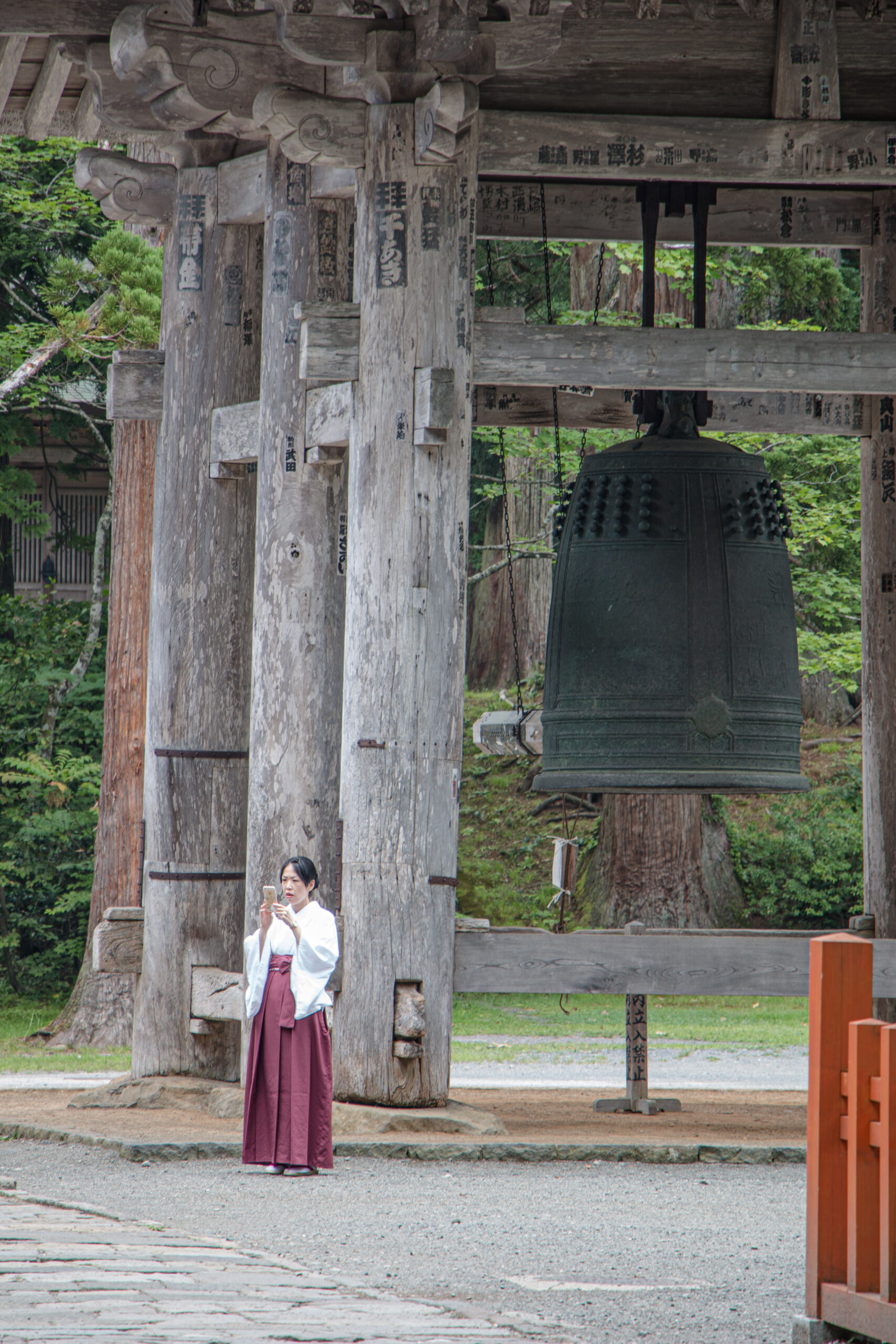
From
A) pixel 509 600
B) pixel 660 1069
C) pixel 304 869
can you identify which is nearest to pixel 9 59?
pixel 304 869

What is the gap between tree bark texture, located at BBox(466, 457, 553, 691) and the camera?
22.8 metres

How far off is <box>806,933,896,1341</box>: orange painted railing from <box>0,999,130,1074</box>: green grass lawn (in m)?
9.45

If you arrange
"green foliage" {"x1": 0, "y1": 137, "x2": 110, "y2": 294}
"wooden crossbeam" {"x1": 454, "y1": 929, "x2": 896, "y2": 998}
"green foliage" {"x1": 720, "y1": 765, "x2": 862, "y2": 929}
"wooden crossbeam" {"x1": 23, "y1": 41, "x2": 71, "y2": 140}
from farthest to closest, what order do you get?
"green foliage" {"x1": 720, "y1": 765, "x2": 862, "y2": 929}, "green foliage" {"x1": 0, "y1": 137, "x2": 110, "y2": 294}, "wooden crossbeam" {"x1": 23, "y1": 41, "x2": 71, "y2": 140}, "wooden crossbeam" {"x1": 454, "y1": 929, "x2": 896, "y2": 998}

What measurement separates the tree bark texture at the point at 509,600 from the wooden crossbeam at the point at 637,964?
13644 millimetres

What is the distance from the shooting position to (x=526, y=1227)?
→ 18.7ft

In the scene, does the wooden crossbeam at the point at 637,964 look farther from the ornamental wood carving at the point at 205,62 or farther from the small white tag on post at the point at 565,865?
the ornamental wood carving at the point at 205,62

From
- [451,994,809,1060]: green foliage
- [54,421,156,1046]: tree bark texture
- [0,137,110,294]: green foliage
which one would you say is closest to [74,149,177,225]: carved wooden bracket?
[54,421,156,1046]: tree bark texture

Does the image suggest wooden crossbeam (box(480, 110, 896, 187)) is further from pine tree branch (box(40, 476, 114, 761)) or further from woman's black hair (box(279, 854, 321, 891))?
pine tree branch (box(40, 476, 114, 761))

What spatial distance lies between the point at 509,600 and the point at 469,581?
2.81 meters

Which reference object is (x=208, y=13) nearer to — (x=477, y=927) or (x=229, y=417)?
(x=229, y=417)

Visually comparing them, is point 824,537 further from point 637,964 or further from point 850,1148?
point 850,1148

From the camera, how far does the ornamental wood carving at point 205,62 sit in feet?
25.9

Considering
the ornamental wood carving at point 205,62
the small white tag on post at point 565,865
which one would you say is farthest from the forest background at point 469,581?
the small white tag on post at point 565,865

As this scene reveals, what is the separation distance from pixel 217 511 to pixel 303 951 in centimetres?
270
